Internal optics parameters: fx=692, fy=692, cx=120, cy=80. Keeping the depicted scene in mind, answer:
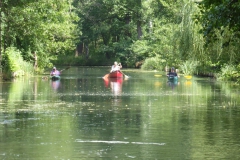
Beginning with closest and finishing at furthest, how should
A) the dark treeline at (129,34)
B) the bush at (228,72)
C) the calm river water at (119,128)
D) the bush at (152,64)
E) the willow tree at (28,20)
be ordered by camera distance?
the calm river water at (119,128) → the dark treeline at (129,34) → the bush at (228,72) → the willow tree at (28,20) → the bush at (152,64)

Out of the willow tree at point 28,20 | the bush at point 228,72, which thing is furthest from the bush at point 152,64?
the bush at point 228,72

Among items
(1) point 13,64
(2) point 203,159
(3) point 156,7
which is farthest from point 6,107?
(3) point 156,7

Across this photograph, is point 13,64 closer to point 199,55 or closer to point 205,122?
point 199,55

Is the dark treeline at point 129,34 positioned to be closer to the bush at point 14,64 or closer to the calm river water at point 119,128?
the bush at point 14,64

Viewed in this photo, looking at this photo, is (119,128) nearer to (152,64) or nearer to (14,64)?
(14,64)

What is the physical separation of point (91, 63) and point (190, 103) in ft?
247

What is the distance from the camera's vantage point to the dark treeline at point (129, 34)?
103 feet

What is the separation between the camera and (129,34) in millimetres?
100188

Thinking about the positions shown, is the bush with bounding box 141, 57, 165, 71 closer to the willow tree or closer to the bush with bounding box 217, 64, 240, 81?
the willow tree

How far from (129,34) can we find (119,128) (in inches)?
3255

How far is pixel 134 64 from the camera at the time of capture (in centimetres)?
9125

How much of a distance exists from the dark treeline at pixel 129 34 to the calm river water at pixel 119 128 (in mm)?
2477

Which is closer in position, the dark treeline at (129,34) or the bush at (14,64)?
the dark treeline at (129,34)

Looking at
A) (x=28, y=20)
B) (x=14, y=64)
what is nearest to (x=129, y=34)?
(x=14, y=64)
